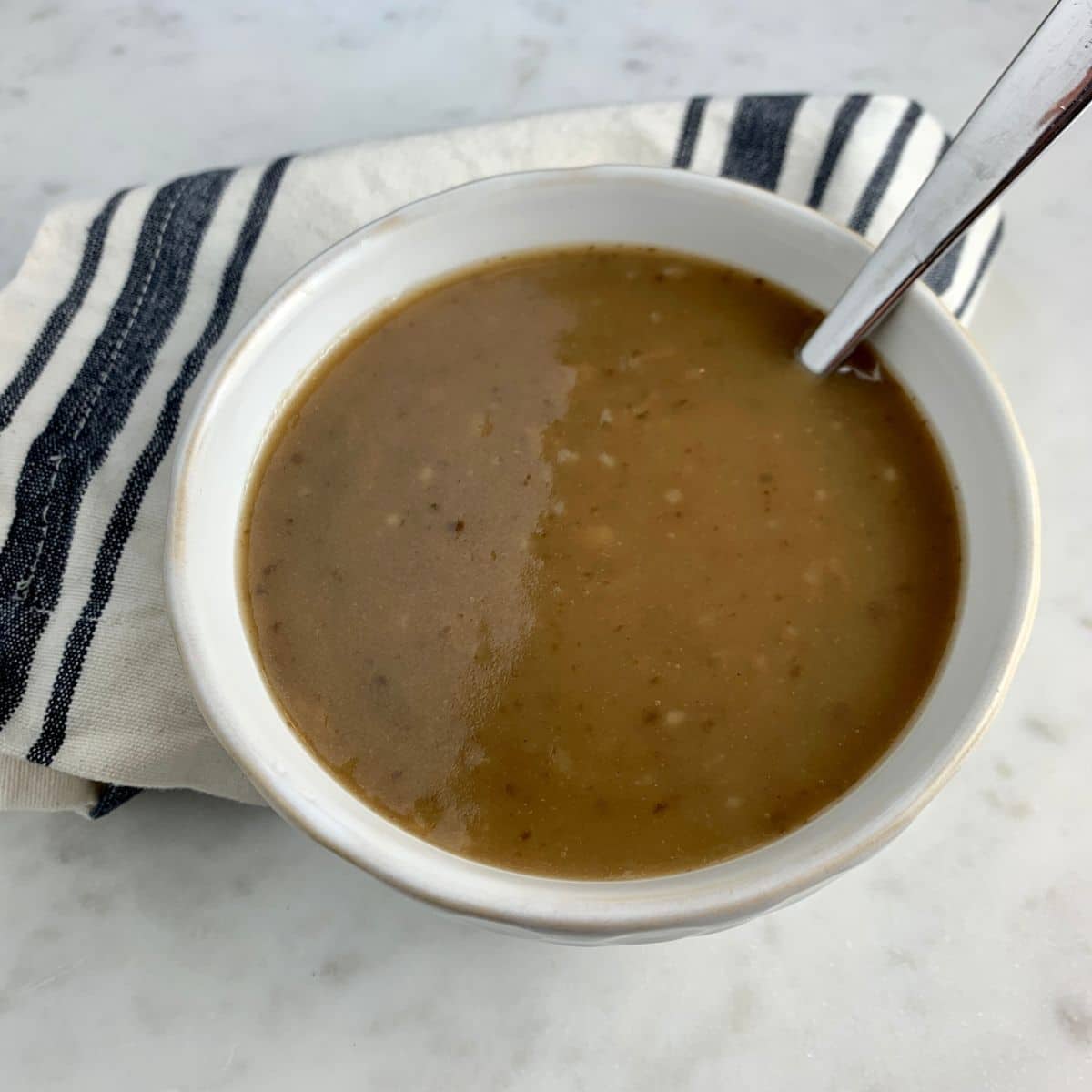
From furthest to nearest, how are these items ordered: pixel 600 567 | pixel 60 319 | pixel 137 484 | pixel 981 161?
pixel 60 319, pixel 137 484, pixel 600 567, pixel 981 161

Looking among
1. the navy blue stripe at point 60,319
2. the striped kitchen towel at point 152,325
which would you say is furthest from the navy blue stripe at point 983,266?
the navy blue stripe at point 60,319

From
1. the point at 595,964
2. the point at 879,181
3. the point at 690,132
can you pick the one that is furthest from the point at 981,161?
the point at 595,964

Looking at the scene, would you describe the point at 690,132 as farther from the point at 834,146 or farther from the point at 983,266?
the point at 983,266

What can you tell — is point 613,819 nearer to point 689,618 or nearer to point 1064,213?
point 689,618

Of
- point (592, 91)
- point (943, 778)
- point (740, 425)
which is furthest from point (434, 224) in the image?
point (943, 778)

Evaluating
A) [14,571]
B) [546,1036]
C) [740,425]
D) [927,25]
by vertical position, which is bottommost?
[546,1036]

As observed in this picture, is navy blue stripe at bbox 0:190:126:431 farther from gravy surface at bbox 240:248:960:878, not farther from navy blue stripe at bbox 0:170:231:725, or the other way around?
gravy surface at bbox 240:248:960:878

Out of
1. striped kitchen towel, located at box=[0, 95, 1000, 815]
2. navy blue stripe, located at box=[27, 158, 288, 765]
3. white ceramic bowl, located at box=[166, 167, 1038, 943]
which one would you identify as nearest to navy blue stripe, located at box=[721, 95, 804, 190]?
striped kitchen towel, located at box=[0, 95, 1000, 815]
